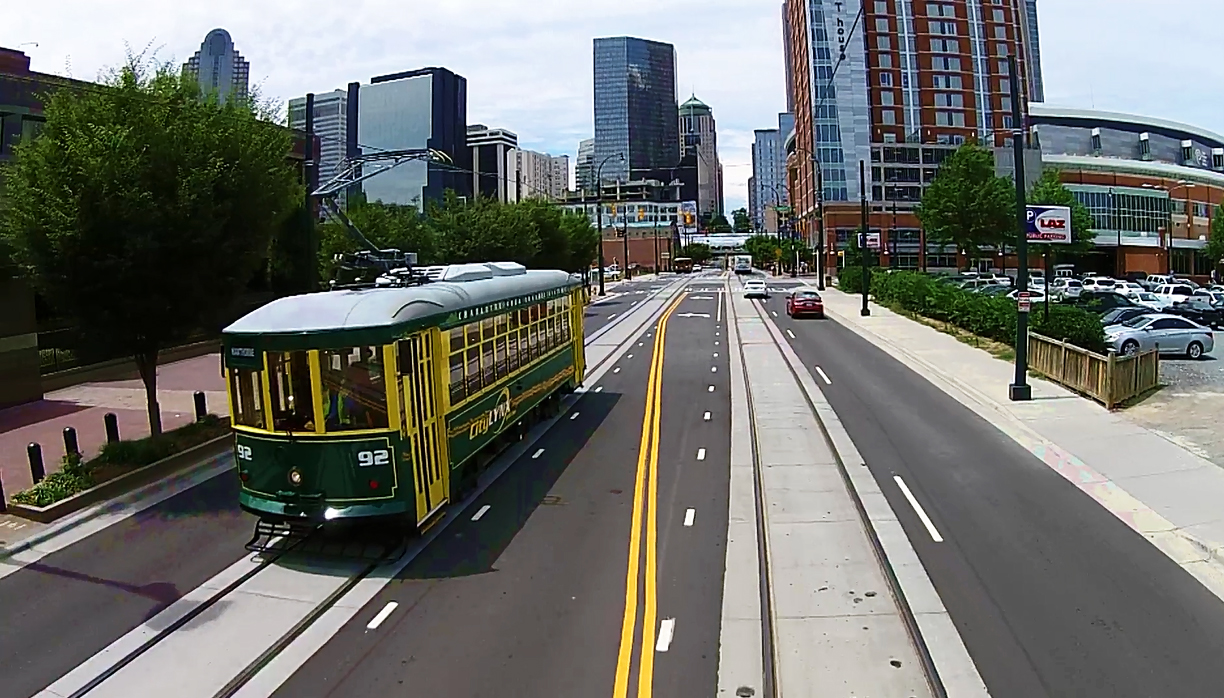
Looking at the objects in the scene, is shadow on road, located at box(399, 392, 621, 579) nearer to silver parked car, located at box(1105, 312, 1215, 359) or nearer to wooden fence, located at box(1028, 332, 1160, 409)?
wooden fence, located at box(1028, 332, 1160, 409)

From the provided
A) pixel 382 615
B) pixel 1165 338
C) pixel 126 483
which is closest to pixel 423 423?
pixel 382 615

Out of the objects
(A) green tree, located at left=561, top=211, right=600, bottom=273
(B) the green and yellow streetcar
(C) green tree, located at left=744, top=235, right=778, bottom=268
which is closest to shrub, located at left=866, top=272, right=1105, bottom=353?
(B) the green and yellow streetcar

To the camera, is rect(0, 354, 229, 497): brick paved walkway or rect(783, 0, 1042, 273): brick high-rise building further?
rect(783, 0, 1042, 273): brick high-rise building

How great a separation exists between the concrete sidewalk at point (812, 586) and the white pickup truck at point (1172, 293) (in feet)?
106

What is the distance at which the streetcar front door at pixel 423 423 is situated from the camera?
10789mm

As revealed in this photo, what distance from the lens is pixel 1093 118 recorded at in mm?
105938

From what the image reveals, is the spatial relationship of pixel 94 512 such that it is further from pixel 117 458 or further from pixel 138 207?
pixel 138 207

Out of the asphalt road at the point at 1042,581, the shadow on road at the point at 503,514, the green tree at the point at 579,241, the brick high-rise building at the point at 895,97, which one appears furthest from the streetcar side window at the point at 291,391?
the brick high-rise building at the point at 895,97

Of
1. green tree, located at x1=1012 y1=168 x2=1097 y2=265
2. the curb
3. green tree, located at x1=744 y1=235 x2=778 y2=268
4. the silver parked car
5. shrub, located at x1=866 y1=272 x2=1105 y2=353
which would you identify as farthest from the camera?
green tree, located at x1=744 y1=235 x2=778 y2=268

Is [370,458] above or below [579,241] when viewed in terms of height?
below

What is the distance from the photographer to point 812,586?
31.2 feet

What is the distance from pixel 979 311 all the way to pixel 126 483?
2711 centimetres

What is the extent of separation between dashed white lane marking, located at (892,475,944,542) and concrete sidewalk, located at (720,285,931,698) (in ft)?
2.64

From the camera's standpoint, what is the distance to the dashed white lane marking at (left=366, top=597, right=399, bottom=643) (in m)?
8.85
